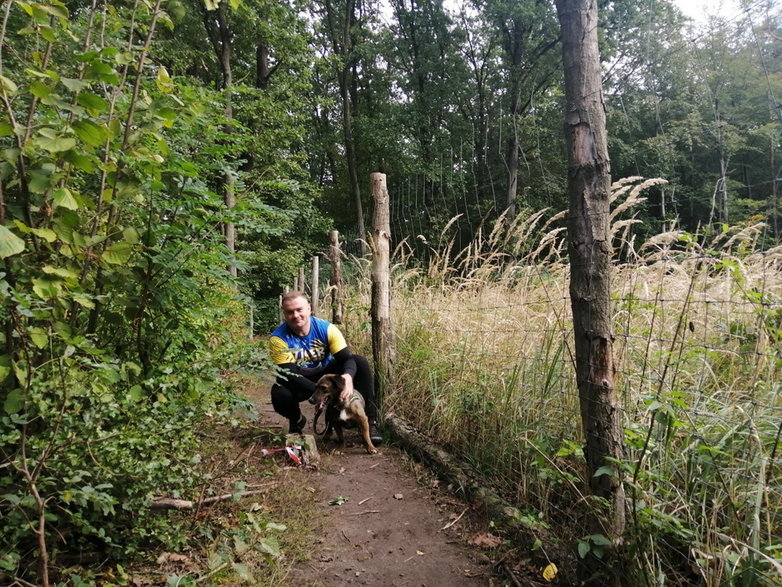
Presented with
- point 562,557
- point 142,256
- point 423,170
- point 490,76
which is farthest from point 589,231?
point 490,76

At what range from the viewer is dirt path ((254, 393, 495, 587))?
82.8 inches

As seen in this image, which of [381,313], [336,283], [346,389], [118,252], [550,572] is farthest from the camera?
[336,283]

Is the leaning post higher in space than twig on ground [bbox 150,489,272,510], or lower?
higher

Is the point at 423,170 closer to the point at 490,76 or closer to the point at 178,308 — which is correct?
the point at 490,76

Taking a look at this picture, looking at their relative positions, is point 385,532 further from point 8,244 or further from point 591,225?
point 8,244

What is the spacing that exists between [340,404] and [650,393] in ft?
7.88

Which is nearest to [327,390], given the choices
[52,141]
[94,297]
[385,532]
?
[385,532]

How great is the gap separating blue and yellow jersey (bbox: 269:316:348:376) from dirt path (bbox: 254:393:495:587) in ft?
2.77

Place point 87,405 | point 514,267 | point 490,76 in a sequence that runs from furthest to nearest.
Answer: point 490,76 → point 514,267 → point 87,405

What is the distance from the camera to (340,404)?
143 inches

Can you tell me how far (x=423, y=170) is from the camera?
59.3ft

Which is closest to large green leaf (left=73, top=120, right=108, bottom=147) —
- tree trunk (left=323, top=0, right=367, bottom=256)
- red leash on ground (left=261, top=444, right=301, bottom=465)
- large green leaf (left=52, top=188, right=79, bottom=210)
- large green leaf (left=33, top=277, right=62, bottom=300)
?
large green leaf (left=52, top=188, right=79, bottom=210)

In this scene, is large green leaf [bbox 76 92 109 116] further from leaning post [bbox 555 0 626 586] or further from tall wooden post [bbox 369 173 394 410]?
tall wooden post [bbox 369 173 394 410]

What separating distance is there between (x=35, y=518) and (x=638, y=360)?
2832 millimetres
